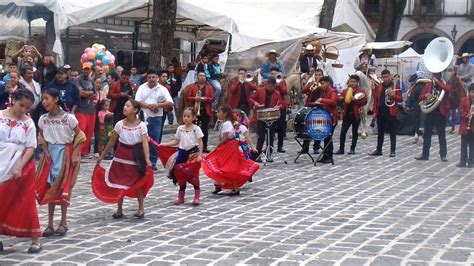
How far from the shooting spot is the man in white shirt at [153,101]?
14344mm

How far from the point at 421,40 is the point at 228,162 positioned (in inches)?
1773

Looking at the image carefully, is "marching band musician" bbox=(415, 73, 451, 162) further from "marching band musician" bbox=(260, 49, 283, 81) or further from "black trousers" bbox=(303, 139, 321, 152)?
"marching band musician" bbox=(260, 49, 283, 81)

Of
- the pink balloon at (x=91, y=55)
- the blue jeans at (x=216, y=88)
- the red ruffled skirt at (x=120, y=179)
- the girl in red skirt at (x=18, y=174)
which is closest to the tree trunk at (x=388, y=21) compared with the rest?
the blue jeans at (x=216, y=88)

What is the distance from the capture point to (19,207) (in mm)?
7844

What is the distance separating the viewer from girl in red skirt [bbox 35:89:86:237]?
879 cm

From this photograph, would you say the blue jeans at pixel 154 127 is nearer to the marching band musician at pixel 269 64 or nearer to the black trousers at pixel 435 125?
the black trousers at pixel 435 125

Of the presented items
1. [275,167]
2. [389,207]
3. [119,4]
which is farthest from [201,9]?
[389,207]

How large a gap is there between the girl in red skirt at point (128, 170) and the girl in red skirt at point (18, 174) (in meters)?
1.79

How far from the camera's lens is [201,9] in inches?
830

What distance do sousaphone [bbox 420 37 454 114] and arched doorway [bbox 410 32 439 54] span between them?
3746cm

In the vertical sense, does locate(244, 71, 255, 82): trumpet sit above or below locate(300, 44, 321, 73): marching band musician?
below

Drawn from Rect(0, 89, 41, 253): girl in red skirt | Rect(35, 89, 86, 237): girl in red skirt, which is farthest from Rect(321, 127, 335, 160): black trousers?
Rect(0, 89, 41, 253): girl in red skirt

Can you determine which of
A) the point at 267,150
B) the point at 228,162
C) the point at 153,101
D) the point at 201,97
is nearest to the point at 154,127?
the point at 153,101

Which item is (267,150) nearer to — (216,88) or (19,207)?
(216,88)
